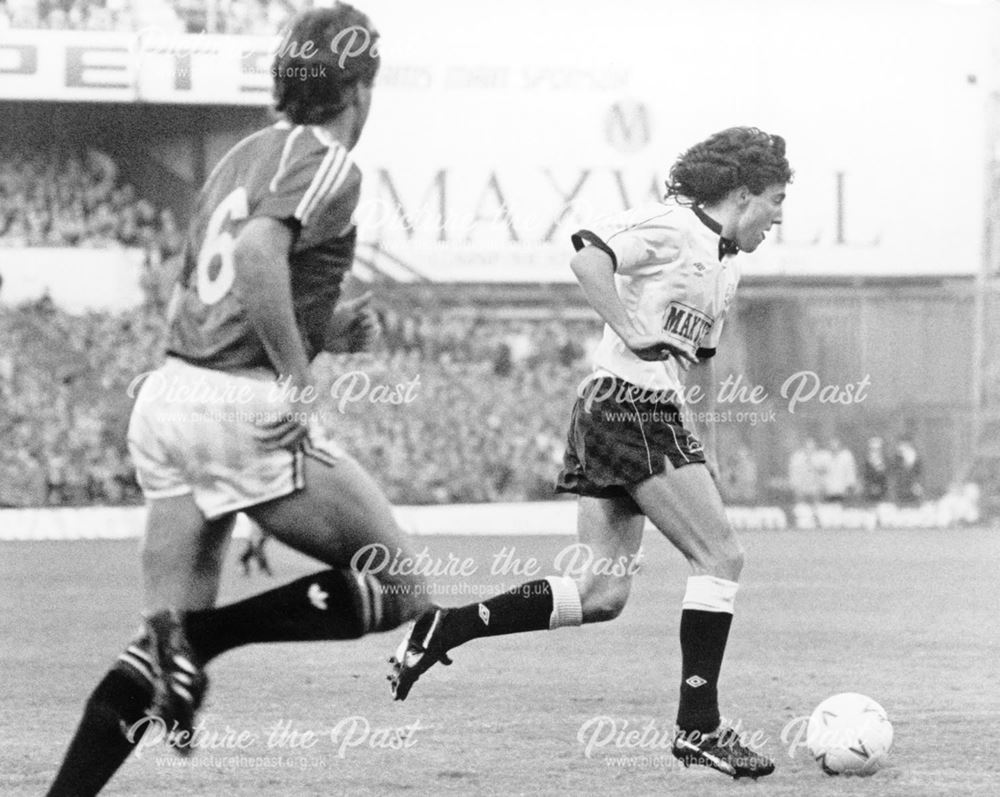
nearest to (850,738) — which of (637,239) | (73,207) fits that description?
(637,239)

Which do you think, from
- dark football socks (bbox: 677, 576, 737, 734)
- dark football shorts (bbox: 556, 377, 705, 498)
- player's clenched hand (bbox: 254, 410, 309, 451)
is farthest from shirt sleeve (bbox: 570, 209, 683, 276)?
player's clenched hand (bbox: 254, 410, 309, 451)

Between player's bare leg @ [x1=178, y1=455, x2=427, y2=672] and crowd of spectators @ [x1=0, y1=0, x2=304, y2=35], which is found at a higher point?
crowd of spectators @ [x1=0, y1=0, x2=304, y2=35]

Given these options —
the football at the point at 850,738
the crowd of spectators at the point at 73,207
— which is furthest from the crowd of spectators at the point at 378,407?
the football at the point at 850,738

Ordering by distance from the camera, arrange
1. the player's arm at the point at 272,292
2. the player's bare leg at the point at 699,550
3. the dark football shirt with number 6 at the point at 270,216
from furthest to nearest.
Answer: the player's bare leg at the point at 699,550, the dark football shirt with number 6 at the point at 270,216, the player's arm at the point at 272,292

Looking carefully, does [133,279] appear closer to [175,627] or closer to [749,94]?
[749,94]

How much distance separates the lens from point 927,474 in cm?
3075

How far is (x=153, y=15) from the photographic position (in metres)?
28.8

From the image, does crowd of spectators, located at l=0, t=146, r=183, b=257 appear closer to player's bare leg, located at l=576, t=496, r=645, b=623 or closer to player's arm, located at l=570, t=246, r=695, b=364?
player's bare leg, located at l=576, t=496, r=645, b=623

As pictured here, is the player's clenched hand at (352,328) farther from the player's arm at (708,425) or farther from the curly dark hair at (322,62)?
the player's arm at (708,425)

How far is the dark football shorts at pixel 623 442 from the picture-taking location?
591 centimetres

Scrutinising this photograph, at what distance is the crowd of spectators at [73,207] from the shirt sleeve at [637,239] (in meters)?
23.2

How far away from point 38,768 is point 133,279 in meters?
23.1

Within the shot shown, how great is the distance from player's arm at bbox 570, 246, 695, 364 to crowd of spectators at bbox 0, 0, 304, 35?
77.1 ft

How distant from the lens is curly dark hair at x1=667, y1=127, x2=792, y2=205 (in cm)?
615
